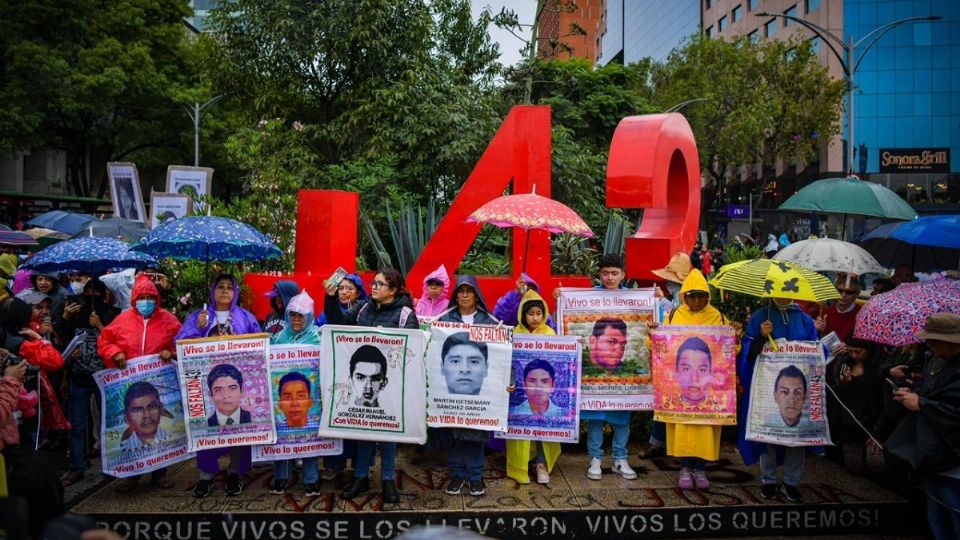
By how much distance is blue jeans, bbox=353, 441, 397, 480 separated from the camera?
6055 millimetres

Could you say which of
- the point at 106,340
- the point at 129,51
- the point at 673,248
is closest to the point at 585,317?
the point at 673,248

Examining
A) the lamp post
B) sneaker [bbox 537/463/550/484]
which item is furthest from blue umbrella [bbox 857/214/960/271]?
the lamp post

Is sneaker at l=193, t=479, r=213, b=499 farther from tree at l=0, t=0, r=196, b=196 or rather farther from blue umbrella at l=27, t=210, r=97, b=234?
tree at l=0, t=0, r=196, b=196

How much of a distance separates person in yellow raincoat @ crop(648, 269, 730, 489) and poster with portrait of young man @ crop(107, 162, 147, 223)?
585 inches

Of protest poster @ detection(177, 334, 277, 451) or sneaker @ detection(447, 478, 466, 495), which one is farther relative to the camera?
A: sneaker @ detection(447, 478, 466, 495)

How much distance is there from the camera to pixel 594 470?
655 centimetres

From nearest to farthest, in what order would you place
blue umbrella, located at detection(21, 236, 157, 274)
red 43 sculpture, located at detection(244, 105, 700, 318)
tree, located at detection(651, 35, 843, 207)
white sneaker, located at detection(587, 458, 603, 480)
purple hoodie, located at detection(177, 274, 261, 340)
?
purple hoodie, located at detection(177, 274, 261, 340) < white sneaker, located at detection(587, 458, 603, 480) < blue umbrella, located at detection(21, 236, 157, 274) < red 43 sculpture, located at detection(244, 105, 700, 318) < tree, located at detection(651, 35, 843, 207)

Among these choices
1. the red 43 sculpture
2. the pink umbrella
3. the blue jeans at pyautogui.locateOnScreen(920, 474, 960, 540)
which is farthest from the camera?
the red 43 sculpture

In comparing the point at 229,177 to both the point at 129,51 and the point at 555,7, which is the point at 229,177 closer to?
the point at 129,51

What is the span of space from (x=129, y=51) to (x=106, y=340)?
27332mm

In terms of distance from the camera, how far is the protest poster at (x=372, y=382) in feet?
19.8

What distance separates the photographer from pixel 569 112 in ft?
88.0

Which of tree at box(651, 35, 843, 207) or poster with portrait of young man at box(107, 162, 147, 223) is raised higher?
tree at box(651, 35, 843, 207)

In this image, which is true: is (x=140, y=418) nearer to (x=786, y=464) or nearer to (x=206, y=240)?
(x=206, y=240)
